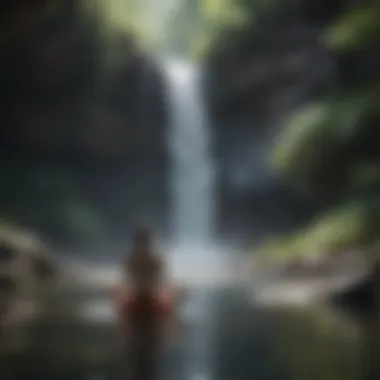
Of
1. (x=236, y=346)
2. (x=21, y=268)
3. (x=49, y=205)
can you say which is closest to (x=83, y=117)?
(x=49, y=205)

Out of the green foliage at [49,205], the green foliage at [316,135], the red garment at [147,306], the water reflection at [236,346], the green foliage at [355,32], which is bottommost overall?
the water reflection at [236,346]

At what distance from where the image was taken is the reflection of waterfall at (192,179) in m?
2.54

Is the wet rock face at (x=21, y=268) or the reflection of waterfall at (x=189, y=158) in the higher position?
the reflection of waterfall at (x=189, y=158)

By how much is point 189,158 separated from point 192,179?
61 mm

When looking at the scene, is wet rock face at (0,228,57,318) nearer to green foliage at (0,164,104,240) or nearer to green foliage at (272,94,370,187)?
green foliage at (0,164,104,240)

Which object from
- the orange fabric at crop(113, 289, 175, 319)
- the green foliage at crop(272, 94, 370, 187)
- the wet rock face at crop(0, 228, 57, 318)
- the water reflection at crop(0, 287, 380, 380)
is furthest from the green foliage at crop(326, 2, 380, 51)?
the wet rock face at crop(0, 228, 57, 318)

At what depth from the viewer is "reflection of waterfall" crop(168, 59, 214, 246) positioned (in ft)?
8.48

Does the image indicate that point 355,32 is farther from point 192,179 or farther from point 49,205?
point 49,205

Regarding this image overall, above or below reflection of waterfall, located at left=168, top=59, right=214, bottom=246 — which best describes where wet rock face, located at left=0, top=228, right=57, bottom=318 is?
below

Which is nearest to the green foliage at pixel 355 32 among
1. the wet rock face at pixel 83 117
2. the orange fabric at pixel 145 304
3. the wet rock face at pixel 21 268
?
the wet rock face at pixel 83 117

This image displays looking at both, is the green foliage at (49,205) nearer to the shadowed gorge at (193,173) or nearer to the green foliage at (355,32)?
the shadowed gorge at (193,173)

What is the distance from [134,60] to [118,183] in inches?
14.2

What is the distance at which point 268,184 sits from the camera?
2611 mm

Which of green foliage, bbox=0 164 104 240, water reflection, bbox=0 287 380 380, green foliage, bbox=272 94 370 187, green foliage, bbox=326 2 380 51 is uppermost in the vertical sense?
green foliage, bbox=326 2 380 51
